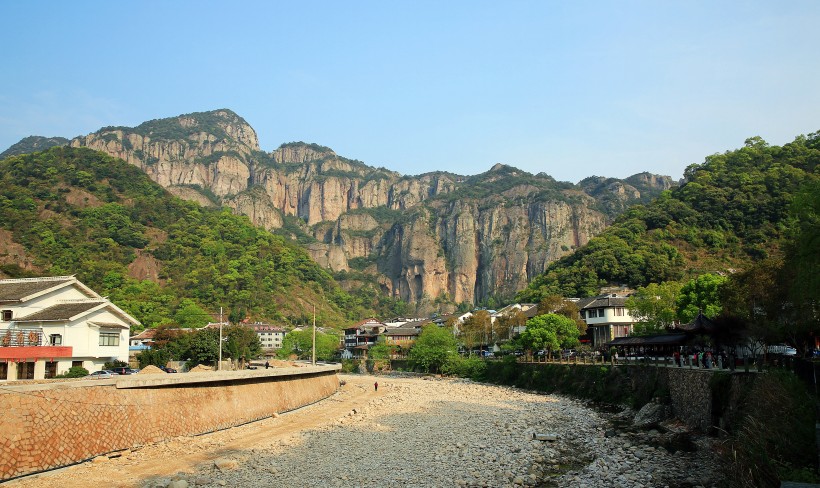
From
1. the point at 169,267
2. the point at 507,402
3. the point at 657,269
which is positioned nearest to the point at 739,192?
the point at 657,269

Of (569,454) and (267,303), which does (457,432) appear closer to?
(569,454)

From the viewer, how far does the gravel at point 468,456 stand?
64.1ft

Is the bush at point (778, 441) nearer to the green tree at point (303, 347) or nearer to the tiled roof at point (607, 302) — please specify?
the tiled roof at point (607, 302)

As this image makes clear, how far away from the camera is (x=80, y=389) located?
21312 millimetres

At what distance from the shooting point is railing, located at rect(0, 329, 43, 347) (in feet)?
108

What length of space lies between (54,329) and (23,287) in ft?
16.9

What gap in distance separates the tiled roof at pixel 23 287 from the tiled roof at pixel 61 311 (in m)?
1.42

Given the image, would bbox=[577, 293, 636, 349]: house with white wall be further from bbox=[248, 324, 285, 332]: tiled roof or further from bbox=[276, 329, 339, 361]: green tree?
bbox=[248, 324, 285, 332]: tiled roof

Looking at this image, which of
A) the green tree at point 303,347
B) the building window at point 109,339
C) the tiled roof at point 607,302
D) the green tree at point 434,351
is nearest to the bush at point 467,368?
the green tree at point 434,351

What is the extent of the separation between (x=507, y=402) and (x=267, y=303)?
94109 millimetres

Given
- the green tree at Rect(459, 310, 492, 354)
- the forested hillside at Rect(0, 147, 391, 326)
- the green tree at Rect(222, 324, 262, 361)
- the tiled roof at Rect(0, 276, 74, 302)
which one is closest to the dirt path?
the tiled roof at Rect(0, 276, 74, 302)

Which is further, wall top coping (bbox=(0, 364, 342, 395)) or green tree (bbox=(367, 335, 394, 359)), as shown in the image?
green tree (bbox=(367, 335, 394, 359))

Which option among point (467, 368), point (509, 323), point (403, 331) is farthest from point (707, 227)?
point (403, 331)

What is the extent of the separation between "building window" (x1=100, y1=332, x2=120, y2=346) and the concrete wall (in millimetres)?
13674
